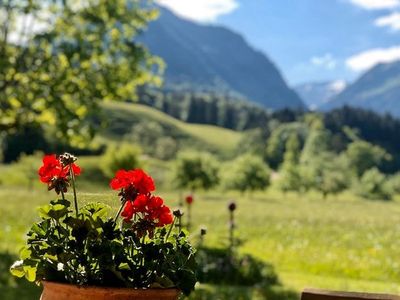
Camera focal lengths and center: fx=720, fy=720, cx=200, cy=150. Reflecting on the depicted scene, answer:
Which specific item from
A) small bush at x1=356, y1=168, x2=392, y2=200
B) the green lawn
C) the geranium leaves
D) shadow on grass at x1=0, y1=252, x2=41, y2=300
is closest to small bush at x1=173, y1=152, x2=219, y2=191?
small bush at x1=356, y1=168, x2=392, y2=200

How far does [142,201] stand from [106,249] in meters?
0.30

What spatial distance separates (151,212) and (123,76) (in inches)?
643

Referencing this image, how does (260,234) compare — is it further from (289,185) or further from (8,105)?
(289,185)

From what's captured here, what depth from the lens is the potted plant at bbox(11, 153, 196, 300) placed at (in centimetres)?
333

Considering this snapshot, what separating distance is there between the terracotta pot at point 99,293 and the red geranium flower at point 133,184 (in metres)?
0.50

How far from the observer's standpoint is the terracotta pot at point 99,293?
3195mm

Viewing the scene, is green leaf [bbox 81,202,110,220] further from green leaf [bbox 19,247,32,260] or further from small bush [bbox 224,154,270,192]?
small bush [bbox 224,154,270,192]

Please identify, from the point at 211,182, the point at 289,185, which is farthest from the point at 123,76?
the point at 289,185

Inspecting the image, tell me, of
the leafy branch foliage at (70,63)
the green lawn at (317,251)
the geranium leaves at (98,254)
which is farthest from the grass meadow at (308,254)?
the geranium leaves at (98,254)

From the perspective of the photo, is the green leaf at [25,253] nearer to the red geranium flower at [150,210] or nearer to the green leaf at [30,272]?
the green leaf at [30,272]

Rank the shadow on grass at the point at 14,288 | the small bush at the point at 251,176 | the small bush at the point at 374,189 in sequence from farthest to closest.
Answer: the small bush at the point at 374,189 < the small bush at the point at 251,176 < the shadow on grass at the point at 14,288

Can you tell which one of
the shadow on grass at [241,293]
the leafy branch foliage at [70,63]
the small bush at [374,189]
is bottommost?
the shadow on grass at [241,293]

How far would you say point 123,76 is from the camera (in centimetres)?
1958

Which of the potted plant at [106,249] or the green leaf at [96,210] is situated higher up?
the green leaf at [96,210]
